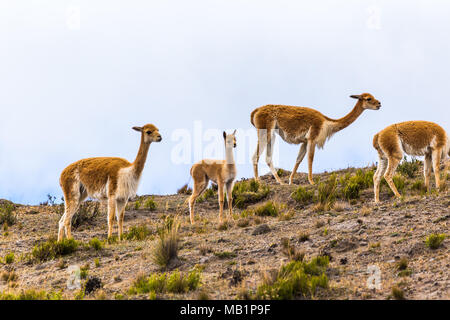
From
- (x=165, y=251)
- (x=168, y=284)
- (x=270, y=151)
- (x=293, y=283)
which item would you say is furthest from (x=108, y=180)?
(x=270, y=151)

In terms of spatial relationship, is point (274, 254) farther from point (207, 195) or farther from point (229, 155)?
point (207, 195)

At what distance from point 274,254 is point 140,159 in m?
3.84

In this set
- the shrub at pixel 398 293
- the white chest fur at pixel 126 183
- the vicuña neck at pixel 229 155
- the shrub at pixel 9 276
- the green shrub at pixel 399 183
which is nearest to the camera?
the shrub at pixel 398 293

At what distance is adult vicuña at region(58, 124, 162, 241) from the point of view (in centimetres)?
1007

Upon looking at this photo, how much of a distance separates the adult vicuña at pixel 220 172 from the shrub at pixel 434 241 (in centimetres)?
448

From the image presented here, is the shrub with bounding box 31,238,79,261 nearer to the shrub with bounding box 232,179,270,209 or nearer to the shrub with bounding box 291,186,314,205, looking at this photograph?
the shrub with bounding box 232,179,270,209

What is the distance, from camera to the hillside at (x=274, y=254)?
631 centimetres

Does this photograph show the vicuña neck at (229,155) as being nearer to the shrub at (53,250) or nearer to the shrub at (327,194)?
the shrub at (327,194)

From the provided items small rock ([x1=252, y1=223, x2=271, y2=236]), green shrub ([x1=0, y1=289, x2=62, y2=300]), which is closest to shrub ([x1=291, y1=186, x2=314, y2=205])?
small rock ([x1=252, y1=223, x2=271, y2=236])

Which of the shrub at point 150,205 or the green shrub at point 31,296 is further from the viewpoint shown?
the shrub at point 150,205

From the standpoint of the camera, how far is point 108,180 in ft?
33.3

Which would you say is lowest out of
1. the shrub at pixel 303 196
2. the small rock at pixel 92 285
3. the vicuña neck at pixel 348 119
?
the small rock at pixel 92 285

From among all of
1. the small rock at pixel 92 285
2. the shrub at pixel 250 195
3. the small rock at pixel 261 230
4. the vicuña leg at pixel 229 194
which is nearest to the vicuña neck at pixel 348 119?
the shrub at pixel 250 195
